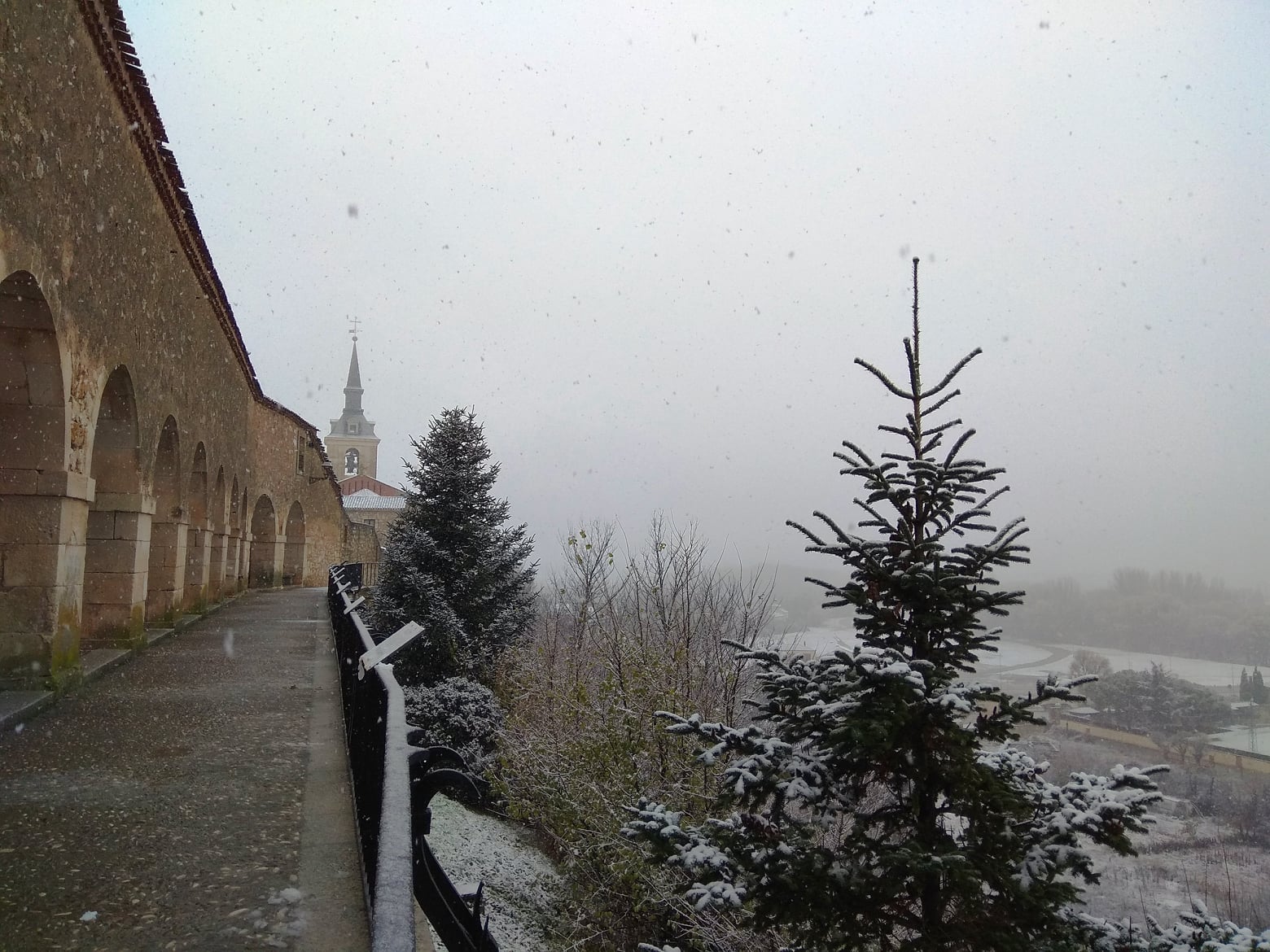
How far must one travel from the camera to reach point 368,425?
3066 inches

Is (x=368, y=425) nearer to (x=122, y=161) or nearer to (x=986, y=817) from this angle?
(x=122, y=161)

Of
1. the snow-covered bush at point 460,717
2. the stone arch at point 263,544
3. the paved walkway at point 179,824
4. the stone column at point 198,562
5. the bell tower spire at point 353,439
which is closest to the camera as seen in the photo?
the paved walkway at point 179,824

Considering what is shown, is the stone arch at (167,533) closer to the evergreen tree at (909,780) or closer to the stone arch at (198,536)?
the stone arch at (198,536)

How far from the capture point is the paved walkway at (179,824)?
2.46m

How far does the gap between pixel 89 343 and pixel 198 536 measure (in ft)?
22.3

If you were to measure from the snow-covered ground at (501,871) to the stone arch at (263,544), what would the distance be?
9180 millimetres

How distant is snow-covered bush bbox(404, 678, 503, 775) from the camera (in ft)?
47.9

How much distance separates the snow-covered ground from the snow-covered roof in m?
42.0

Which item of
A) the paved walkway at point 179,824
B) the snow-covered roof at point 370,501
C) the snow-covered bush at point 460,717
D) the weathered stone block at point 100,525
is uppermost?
the snow-covered roof at point 370,501

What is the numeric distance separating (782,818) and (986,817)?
851 mm

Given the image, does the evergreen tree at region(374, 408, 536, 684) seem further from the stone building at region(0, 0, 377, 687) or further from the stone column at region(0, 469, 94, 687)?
the stone column at region(0, 469, 94, 687)

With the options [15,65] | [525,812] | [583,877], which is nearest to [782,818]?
[15,65]

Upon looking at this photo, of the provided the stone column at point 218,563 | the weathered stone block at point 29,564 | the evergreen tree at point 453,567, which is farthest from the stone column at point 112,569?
the evergreen tree at point 453,567

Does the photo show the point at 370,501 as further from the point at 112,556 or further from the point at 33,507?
the point at 33,507
